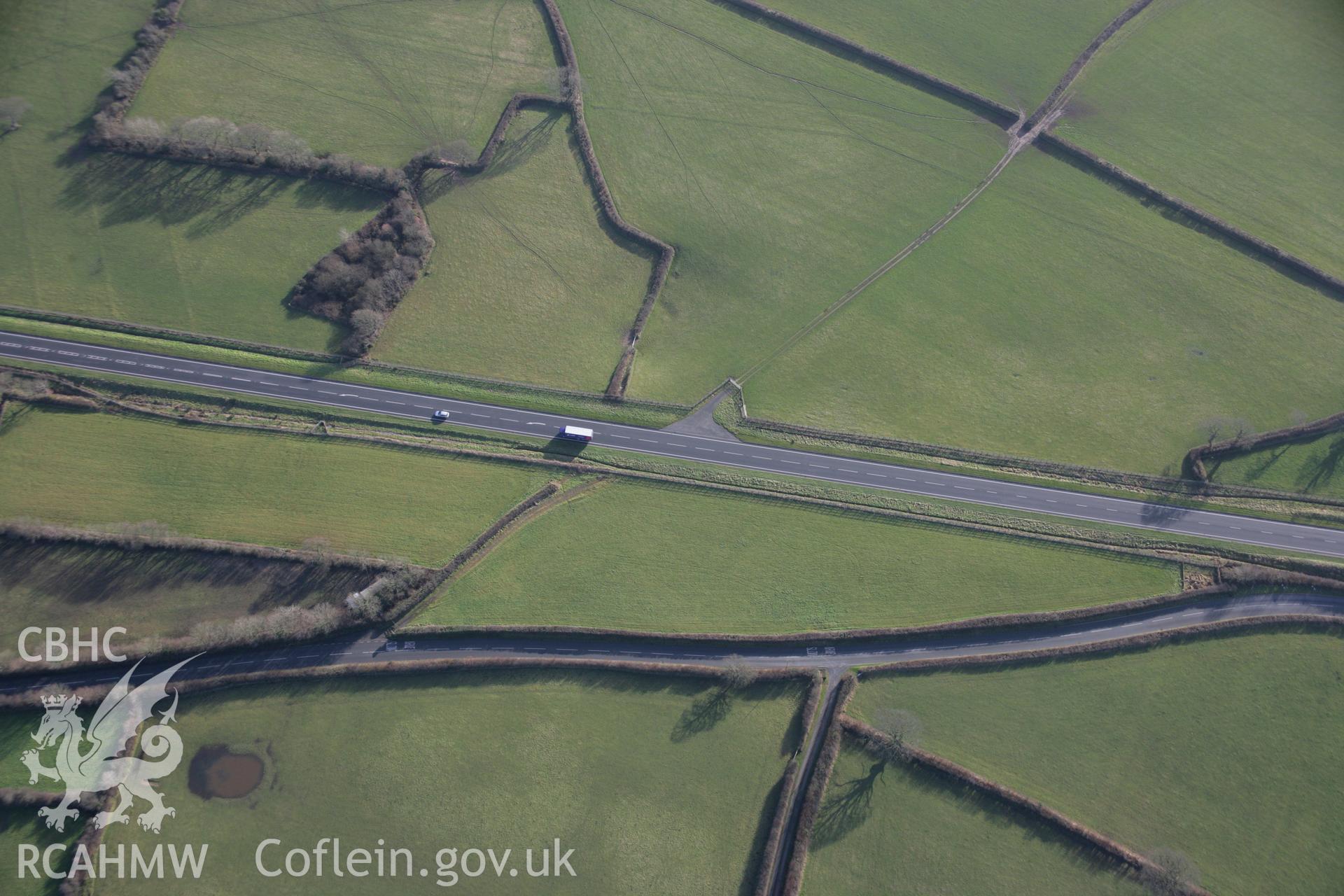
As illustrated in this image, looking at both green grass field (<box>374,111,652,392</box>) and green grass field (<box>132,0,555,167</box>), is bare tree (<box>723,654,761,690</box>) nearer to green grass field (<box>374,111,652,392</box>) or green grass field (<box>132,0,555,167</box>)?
green grass field (<box>374,111,652,392</box>)

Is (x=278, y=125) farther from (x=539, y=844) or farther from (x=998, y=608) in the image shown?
(x=998, y=608)

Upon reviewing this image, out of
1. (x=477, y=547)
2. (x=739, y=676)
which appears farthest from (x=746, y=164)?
(x=739, y=676)

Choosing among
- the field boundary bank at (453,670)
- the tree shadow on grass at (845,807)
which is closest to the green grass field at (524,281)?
the field boundary bank at (453,670)

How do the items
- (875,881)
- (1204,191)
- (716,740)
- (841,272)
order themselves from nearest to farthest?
(875,881) → (716,740) → (841,272) → (1204,191)

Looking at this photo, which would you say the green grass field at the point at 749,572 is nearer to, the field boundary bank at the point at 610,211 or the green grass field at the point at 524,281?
the field boundary bank at the point at 610,211

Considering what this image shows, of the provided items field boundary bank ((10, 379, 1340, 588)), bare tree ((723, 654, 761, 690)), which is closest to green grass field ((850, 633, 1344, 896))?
field boundary bank ((10, 379, 1340, 588))

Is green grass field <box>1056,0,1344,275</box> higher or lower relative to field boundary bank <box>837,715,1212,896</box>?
higher

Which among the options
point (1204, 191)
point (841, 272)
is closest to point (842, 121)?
point (841, 272)

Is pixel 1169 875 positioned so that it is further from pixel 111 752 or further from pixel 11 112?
pixel 11 112
